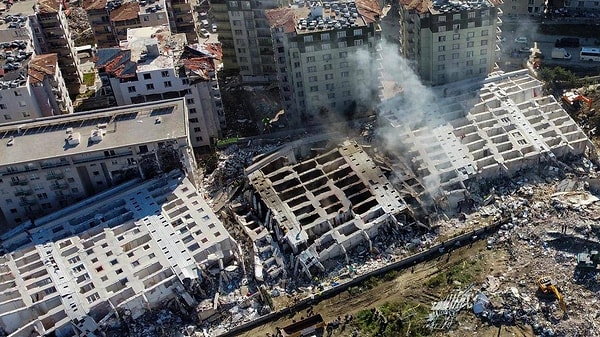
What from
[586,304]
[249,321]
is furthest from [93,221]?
[586,304]

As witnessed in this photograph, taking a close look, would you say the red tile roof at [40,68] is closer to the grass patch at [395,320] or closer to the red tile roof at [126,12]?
the red tile roof at [126,12]

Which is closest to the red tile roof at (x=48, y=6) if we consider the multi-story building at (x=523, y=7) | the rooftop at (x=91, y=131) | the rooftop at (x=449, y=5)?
the rooftop at (x=91, y=131)

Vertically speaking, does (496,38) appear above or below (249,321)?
above

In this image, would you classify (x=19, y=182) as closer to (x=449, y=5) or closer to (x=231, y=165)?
(x=231, y=165)

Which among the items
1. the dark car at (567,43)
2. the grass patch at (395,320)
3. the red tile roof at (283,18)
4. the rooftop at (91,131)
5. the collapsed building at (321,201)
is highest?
the red tile roof at (283,18)

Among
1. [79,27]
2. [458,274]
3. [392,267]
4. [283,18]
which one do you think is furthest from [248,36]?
[458,274]

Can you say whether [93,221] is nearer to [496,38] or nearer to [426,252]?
[426,252]

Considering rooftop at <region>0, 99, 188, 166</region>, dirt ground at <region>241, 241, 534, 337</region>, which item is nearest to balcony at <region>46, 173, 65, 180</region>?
rooftop at <region>0, 99, 188, 166</region>
